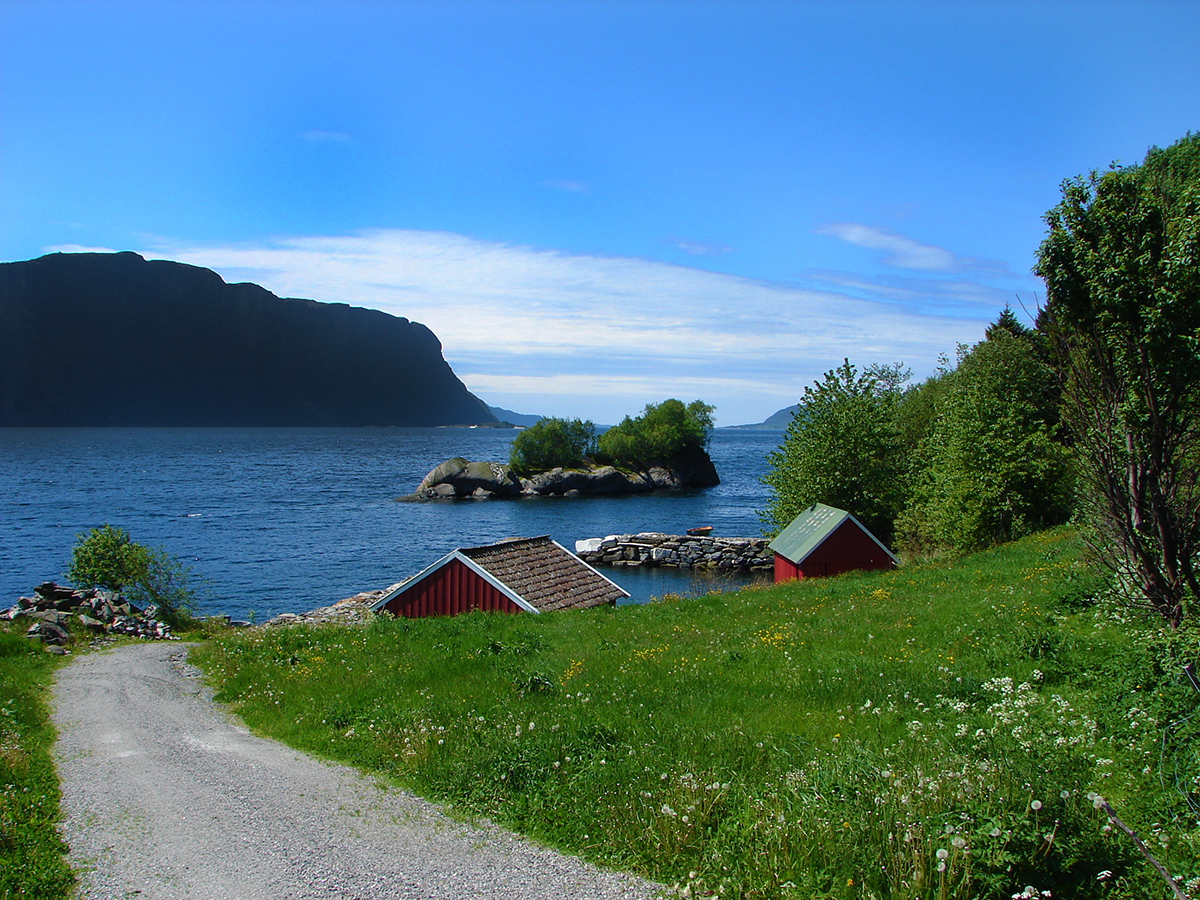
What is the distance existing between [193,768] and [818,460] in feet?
127

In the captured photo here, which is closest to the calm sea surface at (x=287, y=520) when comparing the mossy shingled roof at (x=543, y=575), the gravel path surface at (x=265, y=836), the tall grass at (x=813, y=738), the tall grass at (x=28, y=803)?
the mossy shingled roof at (x=543, y=575)

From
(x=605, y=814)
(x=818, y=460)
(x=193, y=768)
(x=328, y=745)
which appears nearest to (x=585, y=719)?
(x=605, y=814)

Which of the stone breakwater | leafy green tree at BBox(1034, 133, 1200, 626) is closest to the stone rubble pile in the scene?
leafy green tree at BBox(1034, 133, 1200, 626)

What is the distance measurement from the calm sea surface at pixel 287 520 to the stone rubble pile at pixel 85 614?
1192 cm

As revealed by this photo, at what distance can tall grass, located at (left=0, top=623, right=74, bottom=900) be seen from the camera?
7660 millimetres

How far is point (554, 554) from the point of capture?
28562 millimetres

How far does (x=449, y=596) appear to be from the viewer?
2572 cm

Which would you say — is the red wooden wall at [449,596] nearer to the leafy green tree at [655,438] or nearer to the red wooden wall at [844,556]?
the red wooden wall at [844,556]

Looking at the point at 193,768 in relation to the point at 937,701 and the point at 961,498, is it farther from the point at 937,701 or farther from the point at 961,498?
the point at 961,498

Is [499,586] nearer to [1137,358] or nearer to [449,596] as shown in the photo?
[449,596]

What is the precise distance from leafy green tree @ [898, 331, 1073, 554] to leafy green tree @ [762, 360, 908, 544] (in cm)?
312

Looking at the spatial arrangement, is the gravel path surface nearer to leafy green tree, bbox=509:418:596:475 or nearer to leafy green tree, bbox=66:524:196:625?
leafy green tree, bbox=66:524:196:625

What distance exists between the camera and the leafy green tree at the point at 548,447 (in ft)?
368

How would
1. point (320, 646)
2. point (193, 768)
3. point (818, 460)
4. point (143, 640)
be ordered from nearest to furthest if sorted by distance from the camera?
point (193, 768)
point (320, 646)
point (143, 640)
point (818, 460)
